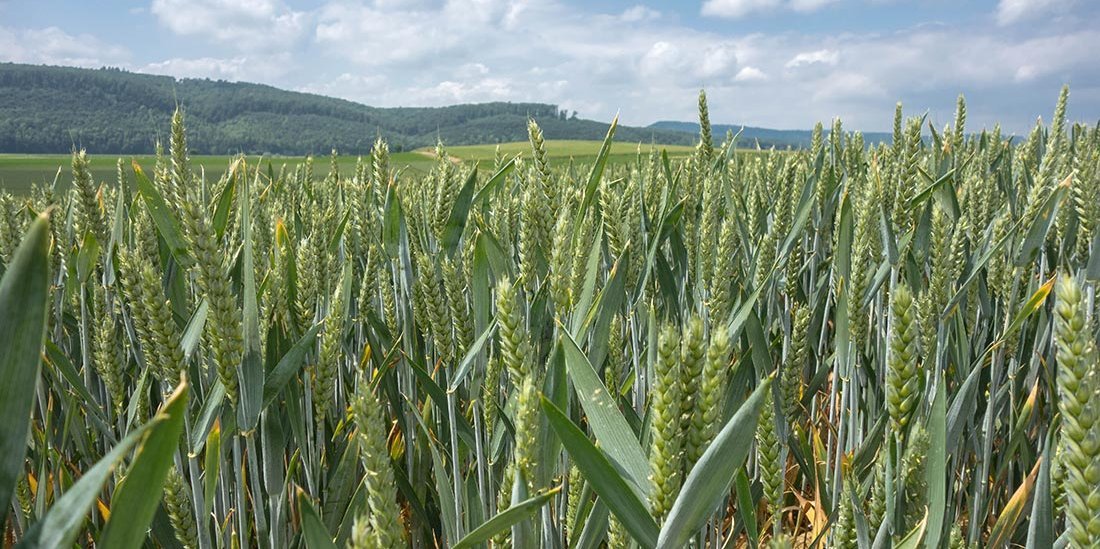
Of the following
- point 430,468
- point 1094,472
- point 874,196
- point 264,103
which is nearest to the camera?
point 1094,472

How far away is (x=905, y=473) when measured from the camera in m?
0.93

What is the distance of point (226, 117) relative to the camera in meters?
97.7

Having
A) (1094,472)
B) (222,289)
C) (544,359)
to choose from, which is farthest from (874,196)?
(222,289)

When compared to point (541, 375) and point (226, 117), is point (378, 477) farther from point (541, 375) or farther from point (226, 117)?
point (226, 117)

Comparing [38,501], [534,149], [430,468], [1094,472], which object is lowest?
[430,468]

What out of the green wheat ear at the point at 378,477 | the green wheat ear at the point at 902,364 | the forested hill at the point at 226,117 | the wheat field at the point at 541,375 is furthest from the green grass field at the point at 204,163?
the forested hill at the point at 226,117

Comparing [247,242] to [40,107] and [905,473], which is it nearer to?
[905,473]

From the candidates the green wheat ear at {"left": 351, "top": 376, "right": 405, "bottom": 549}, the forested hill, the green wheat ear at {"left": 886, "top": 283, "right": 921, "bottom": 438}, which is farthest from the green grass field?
the forested hill

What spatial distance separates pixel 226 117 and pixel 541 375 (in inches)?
4283

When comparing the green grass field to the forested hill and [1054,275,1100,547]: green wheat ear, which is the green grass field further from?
the forested hill

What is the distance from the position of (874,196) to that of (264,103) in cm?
12608

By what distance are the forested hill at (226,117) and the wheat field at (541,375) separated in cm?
3564

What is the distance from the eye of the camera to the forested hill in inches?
1837

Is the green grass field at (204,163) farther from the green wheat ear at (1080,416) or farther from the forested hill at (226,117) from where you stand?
the forested hill at (226,117)
